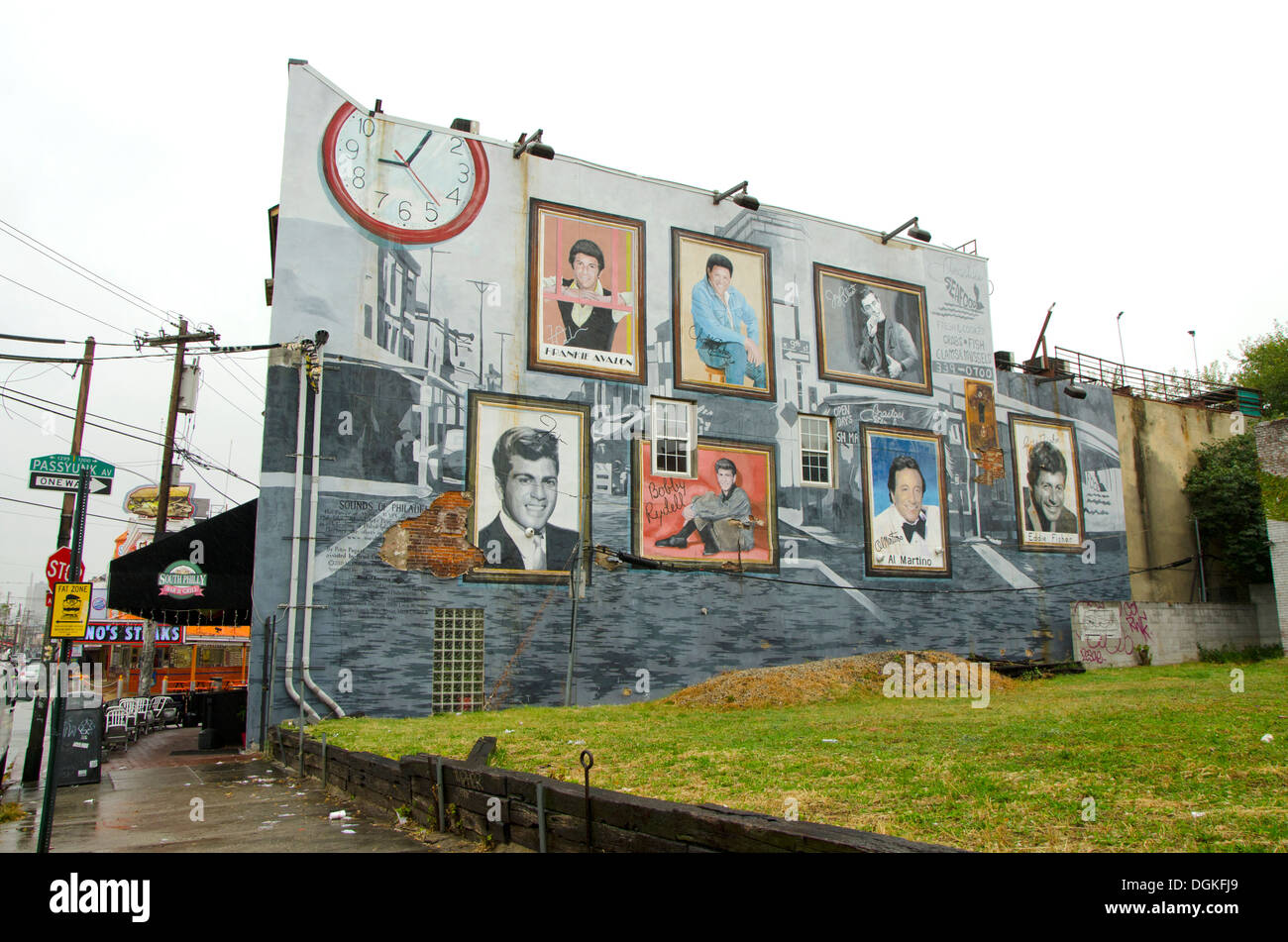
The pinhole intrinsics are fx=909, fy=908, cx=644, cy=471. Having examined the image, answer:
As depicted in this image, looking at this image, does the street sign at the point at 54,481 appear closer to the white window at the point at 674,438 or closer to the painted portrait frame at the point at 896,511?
the white window at the point at 674,438

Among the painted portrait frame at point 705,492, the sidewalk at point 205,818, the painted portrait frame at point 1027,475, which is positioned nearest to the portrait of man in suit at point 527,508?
the painted portrait frame at point 705,492

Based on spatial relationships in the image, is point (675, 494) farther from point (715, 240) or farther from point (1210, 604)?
point (1210, 604)

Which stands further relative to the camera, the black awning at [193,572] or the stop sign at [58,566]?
the black awning at [193,572]

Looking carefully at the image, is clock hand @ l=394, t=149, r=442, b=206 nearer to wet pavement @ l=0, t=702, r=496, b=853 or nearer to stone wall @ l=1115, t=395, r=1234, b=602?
wet pavement @ l=0, t=702, r=496, b=853

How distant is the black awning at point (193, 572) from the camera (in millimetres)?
19516

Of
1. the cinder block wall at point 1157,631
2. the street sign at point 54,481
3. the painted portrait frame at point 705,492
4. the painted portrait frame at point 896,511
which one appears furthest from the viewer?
the cinder block wall at point 1157,631

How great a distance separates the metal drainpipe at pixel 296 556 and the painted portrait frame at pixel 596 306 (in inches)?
232

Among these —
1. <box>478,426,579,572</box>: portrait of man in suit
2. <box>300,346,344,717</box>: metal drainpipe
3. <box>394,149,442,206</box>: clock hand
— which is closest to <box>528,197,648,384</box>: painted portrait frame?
<box>478,426,579,572</box>: portrait of man in suit

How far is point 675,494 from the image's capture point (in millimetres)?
24844

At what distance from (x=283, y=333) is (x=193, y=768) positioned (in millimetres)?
9879

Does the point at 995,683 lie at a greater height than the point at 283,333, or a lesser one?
lesser

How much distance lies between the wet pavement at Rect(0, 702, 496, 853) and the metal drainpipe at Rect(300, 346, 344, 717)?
328cm

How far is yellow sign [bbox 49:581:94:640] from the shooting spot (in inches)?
366
